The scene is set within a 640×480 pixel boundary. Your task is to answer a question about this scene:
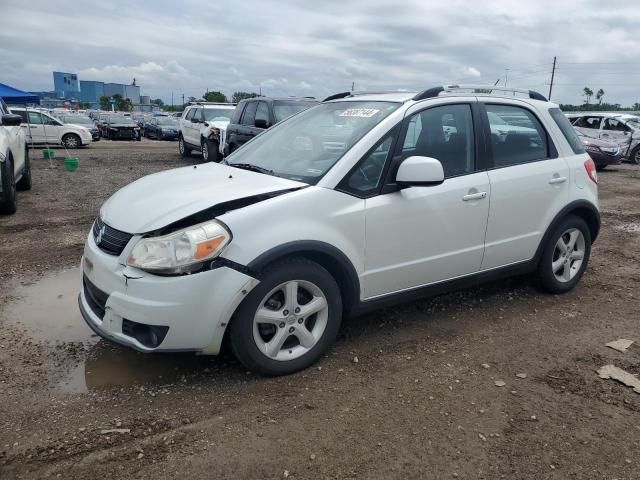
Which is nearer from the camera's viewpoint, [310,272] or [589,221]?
[310,272]

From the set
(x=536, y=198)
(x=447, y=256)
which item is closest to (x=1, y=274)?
(x=447, y=256)

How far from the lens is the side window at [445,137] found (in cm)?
379

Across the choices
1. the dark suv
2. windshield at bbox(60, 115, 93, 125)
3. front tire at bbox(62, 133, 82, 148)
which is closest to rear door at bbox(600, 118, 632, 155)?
the dark suv

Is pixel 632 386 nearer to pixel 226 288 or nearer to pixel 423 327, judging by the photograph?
pixel 423 327

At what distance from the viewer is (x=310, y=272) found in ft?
10.6

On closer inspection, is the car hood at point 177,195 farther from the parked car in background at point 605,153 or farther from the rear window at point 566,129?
the parked car in background at point 605,153

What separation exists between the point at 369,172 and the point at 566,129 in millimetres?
2250

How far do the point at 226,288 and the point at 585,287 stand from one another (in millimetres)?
3808

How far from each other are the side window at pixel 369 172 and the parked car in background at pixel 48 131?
769 inches

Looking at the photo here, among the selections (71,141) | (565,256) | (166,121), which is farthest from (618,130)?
(166,121)

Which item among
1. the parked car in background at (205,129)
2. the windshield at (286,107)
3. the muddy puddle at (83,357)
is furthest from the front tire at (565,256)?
the parked car in background at (205,129)

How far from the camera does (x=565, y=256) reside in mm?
4809

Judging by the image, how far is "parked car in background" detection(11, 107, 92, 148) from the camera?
2003 centimetres

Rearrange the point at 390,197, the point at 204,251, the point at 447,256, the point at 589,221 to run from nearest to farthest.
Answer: the point at 204,251, the point at 390,197, the point at 447,256, the point at 589,221
